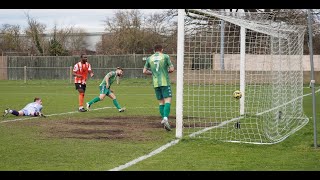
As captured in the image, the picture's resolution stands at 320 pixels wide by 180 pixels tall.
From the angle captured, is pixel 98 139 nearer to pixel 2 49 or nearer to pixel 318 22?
pixel 318 22

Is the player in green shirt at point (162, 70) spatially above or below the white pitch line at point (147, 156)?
above

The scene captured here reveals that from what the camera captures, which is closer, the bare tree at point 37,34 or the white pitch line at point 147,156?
the white pitch line at point 147,156

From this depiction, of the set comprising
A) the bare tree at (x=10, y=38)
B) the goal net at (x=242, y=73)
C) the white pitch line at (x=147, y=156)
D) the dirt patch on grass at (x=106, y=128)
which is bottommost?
the white pitch line at (x=147, y=156)

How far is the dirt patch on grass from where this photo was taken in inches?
435

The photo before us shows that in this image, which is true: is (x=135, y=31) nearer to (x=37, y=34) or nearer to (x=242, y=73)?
(x=37, y=34)

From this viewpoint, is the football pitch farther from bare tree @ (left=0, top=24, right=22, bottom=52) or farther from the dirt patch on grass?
bare tree @ (left=0, top=24, right=22, bottom=52)

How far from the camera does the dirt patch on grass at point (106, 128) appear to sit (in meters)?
11.1

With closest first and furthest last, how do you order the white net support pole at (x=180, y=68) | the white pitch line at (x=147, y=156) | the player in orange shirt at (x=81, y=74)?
the white pitch line at (x=147, y=156) → the white net support pole at (x=180, y=68) → the player in orange shirt at (x=81, y=74)

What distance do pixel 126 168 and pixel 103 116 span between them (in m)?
8.72

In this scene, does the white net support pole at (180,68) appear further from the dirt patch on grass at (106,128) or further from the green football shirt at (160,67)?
the green football shirt at (160,67)

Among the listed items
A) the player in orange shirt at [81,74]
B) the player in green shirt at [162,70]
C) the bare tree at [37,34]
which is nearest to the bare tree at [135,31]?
the bare tree at [37,34]

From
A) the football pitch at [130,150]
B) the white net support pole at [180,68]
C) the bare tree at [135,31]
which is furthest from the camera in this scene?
the bare tree at [135,31]

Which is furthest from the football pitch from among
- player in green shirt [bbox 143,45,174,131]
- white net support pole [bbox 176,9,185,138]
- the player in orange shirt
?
the player in orange shirt

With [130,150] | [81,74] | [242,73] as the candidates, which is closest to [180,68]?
[130,150]
